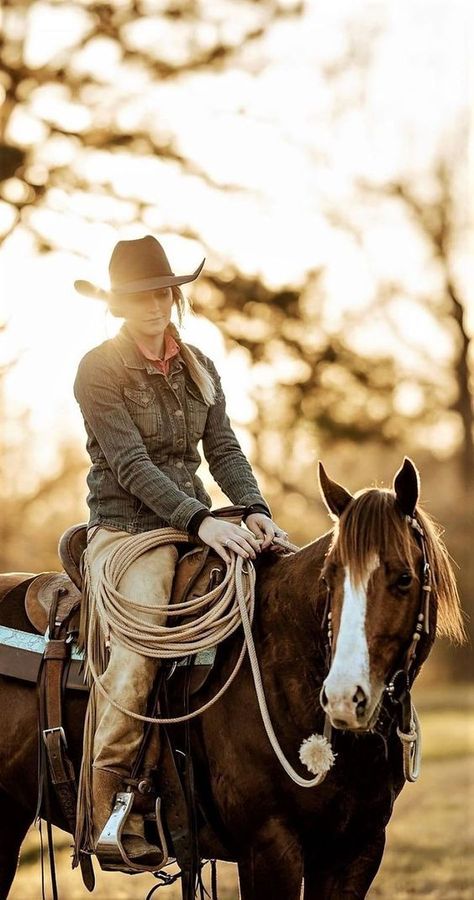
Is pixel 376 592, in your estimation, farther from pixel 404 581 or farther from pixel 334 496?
pixel 334 496

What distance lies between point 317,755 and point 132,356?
177 centimetres

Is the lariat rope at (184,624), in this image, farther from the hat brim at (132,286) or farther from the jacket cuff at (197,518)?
the hat brim at (132,286)

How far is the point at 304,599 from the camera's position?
15.9ft

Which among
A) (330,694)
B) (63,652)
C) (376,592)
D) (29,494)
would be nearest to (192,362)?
(63,652)

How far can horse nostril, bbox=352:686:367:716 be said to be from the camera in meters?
4.13

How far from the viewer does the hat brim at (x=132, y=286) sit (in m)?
5.33

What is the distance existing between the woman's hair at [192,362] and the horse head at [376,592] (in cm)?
105

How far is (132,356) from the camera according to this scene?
5410 millimetres

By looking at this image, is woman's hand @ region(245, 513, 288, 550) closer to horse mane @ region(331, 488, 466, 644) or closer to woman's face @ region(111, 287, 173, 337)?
horse mane @ region(331, 488, 466, 644)

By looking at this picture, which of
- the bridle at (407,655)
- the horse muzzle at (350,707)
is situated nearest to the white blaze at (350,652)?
the horse muzzle at (350,707)

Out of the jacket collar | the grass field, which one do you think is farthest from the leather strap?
the grass field

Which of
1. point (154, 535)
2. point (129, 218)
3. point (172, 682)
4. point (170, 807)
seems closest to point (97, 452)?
point (154, 535)

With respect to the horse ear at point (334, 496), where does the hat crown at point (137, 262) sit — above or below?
above

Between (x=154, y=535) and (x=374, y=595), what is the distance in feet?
4.01
